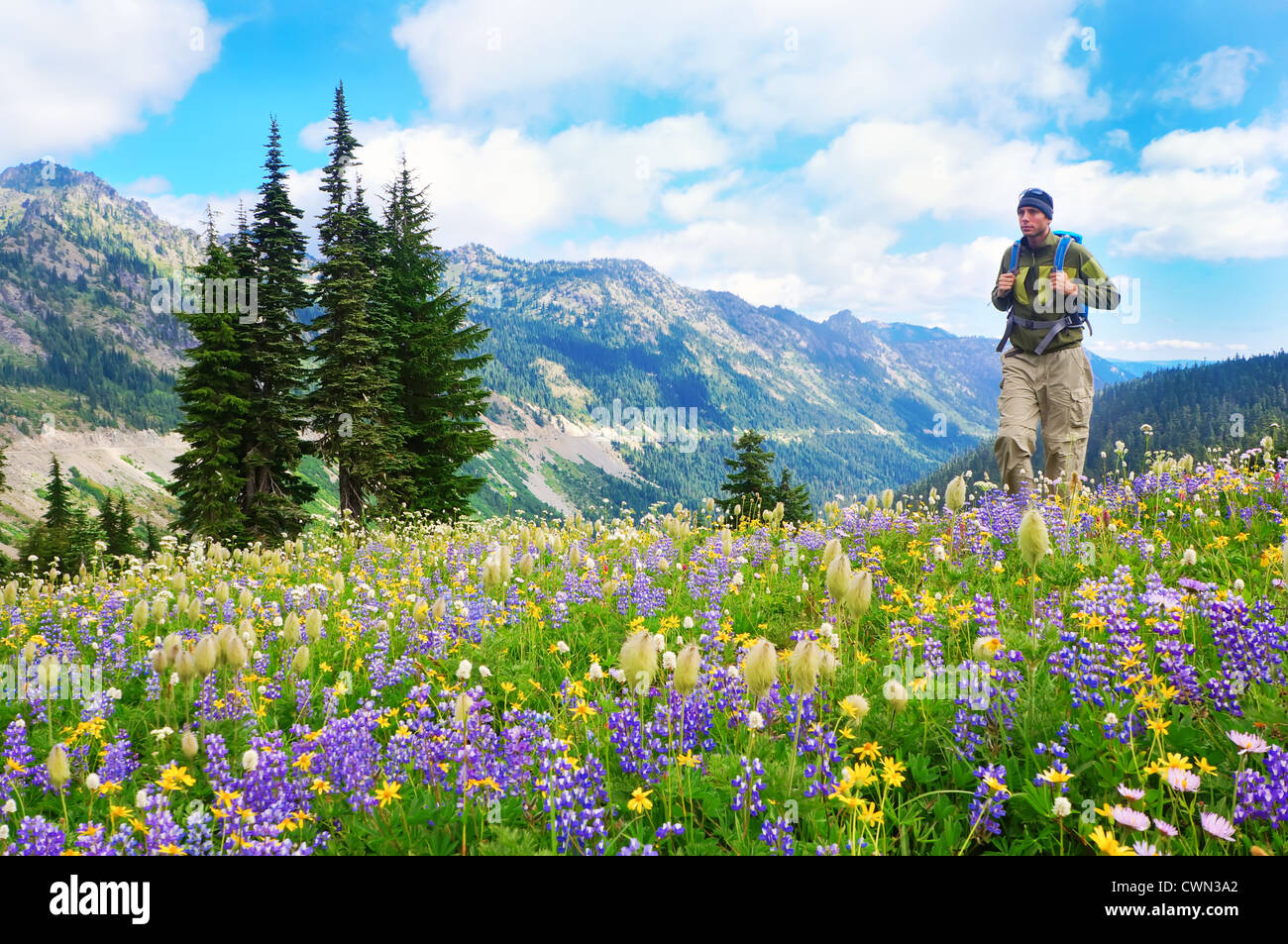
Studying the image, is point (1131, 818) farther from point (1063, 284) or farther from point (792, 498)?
point (792, 498)

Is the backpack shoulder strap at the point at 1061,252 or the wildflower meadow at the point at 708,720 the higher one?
the backpack shoulder strap at the point at 1061,252

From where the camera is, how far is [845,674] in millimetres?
3834

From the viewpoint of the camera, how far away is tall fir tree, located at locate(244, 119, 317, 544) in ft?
86.4

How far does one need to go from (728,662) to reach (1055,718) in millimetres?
1854

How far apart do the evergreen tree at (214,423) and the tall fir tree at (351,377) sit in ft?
11.7

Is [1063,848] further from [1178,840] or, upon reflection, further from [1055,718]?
[1055,718]

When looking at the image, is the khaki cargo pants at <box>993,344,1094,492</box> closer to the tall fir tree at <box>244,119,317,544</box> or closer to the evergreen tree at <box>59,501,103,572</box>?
the tall fir tree at <box>244,119,317,544</box>

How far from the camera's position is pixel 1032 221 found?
8.43 meters

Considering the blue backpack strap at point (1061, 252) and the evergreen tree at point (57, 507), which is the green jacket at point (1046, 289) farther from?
the evergreen tree at point (57, 507)

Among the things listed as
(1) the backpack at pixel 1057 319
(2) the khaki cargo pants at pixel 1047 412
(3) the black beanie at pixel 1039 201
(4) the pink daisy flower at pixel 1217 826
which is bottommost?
(4) the pink daisy flower at pixel 1217 826

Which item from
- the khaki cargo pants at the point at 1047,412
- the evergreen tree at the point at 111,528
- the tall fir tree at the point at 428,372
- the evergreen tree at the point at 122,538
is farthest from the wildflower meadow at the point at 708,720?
the evergreen tree at the point at 111,528

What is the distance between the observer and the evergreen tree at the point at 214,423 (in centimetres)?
2484

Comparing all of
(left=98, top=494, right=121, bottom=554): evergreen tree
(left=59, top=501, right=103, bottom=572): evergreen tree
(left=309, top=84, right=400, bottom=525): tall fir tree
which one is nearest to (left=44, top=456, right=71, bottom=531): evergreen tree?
(left=98, top=494, right=121, bottom=554): evergreen tree

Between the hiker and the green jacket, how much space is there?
0.01 metres
